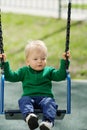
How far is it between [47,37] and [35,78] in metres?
5.08

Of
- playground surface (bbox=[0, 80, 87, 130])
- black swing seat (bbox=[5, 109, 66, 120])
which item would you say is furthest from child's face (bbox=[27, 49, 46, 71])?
playground surface (bbox=[0, 80, 87, 130])

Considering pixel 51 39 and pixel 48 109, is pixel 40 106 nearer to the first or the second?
pixel 48 109

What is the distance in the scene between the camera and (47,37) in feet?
30.6

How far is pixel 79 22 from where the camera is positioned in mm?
10156

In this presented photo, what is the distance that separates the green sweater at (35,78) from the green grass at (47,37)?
3144 mm

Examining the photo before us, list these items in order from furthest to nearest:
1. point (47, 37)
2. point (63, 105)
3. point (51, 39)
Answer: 1. point (47, 37)
2. point (51, 39)
3. point (63, 105)

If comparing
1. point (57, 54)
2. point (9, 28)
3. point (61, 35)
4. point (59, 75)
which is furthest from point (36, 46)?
point (9, 28)

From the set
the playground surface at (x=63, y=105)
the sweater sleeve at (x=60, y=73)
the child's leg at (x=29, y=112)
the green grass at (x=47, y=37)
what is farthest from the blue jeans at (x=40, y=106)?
the green grass at (x=47, y=37)

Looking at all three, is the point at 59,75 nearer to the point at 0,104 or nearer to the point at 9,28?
the point at 0,104

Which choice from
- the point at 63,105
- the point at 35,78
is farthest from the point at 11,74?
the point at 63,105

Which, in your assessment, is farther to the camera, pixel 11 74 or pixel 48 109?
pixel 11 74

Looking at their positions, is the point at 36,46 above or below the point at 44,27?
above

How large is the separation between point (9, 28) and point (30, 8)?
68.0 inches

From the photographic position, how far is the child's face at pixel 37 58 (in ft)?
13.9
